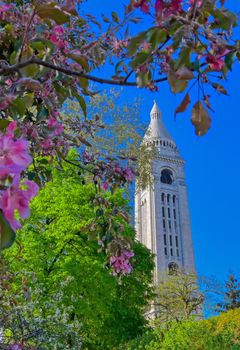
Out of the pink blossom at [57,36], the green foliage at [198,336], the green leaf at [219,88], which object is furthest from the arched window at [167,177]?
the green leaf at [219,88]

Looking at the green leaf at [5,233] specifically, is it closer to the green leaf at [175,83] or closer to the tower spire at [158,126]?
the green leaf at [175,83]

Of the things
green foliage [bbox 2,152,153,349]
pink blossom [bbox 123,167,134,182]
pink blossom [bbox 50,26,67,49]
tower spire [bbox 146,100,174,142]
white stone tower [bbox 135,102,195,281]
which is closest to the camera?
pink blossom [bbox 50,26,67,49]

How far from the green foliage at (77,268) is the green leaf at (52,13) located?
10.5 meters

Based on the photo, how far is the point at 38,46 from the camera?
1.78 m

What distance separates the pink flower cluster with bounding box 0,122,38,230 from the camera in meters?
1.10

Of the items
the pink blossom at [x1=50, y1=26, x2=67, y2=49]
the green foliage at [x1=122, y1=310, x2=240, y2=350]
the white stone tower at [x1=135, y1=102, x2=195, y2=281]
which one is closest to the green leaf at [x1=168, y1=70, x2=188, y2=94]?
the pink blossom at [x1=50, y1=26, x2=67, y2=49]

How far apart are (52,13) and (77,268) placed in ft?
38.3

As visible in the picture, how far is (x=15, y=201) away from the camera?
3.68 ft

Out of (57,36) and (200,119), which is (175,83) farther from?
(57,36)

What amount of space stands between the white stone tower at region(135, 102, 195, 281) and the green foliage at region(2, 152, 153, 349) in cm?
5326

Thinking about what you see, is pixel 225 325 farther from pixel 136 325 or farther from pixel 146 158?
pixel 146 158

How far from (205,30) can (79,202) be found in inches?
539

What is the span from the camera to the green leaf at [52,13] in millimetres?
1581

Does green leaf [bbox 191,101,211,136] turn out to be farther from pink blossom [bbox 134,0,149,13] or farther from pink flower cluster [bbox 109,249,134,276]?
pink flower cluster [bbox 109,249,134,276]
